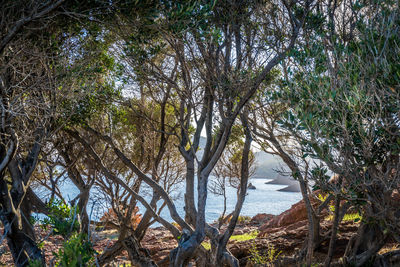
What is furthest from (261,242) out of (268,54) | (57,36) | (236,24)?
(57,36)

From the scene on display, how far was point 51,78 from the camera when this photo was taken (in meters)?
5.73

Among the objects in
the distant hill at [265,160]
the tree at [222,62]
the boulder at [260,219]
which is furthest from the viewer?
the boulder at [260,219]

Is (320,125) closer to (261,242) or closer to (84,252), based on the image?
(84,252)

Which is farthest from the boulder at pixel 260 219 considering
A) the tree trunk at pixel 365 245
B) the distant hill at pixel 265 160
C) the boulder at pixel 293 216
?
the tree trunk at pixel 365 245

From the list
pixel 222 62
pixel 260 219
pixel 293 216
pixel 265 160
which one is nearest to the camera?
pixel 222 62

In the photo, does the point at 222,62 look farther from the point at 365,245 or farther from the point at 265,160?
the point at 265,160

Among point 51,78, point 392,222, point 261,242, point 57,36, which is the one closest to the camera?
point 392,222

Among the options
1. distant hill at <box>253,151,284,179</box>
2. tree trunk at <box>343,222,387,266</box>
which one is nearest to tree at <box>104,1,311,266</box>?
distant hill at <box>253,151,284,179</box>

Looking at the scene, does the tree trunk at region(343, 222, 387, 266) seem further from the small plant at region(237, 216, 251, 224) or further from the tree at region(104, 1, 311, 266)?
the small plant at region(237, 216, 251, 224)

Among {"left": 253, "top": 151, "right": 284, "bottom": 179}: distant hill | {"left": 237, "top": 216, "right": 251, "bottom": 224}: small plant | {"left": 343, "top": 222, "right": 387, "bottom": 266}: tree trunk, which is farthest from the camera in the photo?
{"left": 237, "top": 216, "right": 251, "bottom": 224}: small plant

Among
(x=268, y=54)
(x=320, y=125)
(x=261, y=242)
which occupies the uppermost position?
(x=268, y=54)

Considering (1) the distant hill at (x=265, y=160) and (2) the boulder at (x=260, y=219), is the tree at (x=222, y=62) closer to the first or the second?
(1) the distant hill at (x=265, y=160)

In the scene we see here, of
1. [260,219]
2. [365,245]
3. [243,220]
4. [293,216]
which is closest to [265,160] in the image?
[243,220]

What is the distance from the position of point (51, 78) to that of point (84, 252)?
3.95 metres
